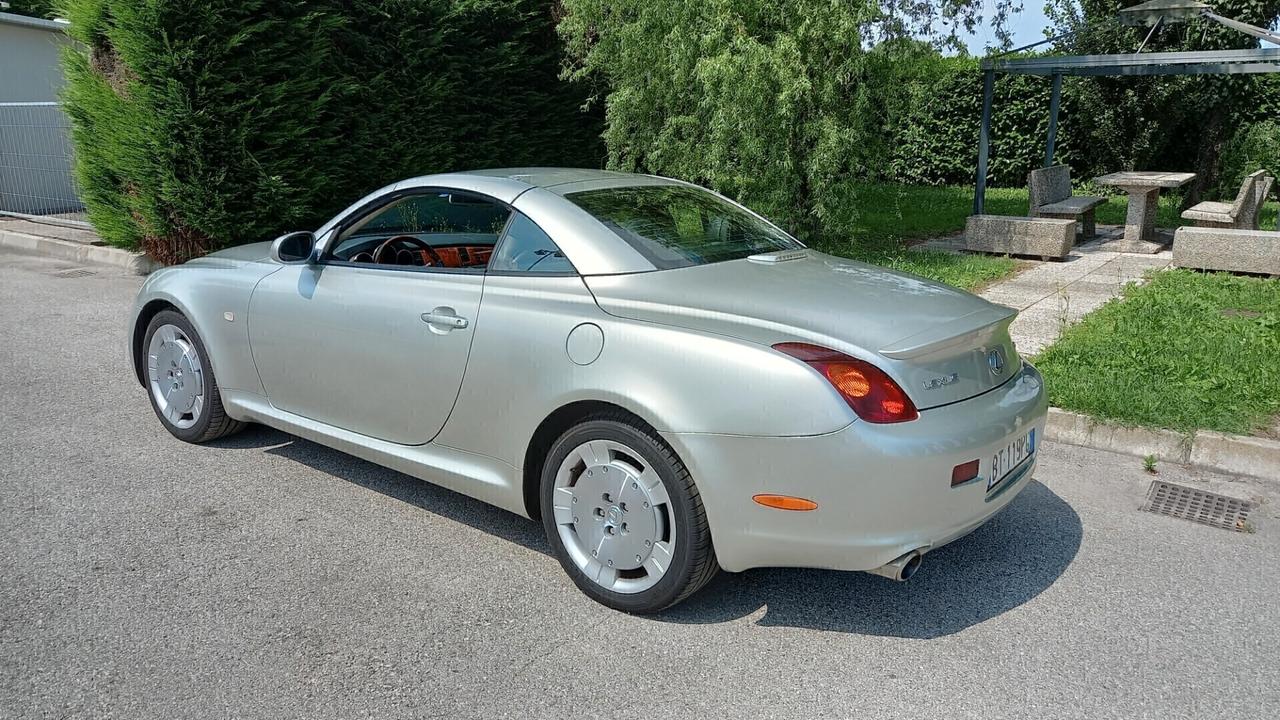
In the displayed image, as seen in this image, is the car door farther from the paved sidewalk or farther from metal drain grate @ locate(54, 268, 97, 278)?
metal drain grate @ locate(54, 268, 97, 278)

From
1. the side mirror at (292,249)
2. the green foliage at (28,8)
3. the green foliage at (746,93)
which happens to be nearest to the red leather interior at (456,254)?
the side mirror at (292,249)

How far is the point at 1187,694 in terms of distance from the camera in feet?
9.61

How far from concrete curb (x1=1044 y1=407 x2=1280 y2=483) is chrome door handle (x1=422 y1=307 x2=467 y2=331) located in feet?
11.0

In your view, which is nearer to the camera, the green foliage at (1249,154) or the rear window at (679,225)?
the rear window at (679,225)

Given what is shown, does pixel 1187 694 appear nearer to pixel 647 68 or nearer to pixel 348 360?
pixel 348 360

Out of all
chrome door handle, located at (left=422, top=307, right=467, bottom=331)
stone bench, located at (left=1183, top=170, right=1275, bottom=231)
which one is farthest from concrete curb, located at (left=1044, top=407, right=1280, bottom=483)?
stone bench, located at (left=1183, top=170, right=1275, bottom=231)

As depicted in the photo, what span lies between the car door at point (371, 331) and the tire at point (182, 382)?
0.54 m

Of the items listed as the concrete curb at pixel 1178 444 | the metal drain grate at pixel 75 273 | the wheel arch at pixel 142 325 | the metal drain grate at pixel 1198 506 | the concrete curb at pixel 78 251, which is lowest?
the metal drain grate at pixel 1198 506

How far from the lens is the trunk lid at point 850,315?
3127mm

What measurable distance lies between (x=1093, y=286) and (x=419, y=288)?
24.2ft

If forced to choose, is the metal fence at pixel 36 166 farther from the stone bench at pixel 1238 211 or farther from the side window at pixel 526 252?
the stone bench at pixel 1238 211

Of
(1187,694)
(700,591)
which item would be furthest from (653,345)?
(1187,694)

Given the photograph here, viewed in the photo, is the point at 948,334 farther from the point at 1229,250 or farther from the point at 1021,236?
the point at 1021,236

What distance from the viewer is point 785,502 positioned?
3.05m
